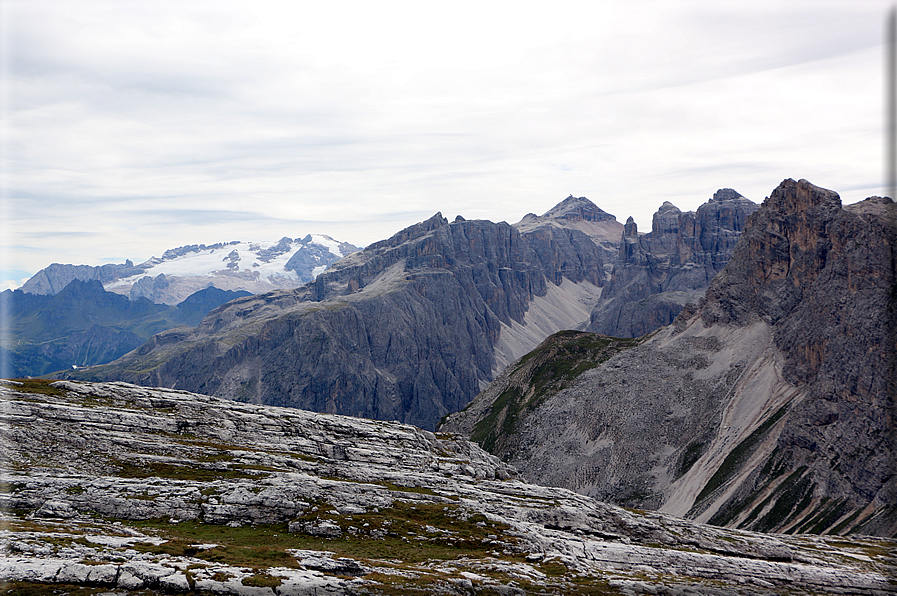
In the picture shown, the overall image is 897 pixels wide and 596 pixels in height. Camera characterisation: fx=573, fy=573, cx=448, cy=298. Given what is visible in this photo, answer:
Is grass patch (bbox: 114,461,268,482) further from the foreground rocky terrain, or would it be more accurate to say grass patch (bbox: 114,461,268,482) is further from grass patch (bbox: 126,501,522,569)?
grass patch (bbox: 126,501,522,569)

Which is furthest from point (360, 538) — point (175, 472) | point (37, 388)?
point (37, 388)

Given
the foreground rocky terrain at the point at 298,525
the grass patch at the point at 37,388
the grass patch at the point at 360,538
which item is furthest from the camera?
the grass patch at the point at 37,388

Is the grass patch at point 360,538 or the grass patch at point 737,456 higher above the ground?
the grass patch at point 360,538

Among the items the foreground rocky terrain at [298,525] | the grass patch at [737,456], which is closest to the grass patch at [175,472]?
the foreground rocky terrain at [298,525]

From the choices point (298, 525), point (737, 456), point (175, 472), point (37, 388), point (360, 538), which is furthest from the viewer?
point (737, 456)

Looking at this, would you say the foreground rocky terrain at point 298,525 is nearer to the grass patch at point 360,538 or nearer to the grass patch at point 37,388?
the grass patch at point 360,538

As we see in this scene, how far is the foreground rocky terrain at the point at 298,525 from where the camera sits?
2032 inches

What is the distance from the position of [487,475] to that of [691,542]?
3692 centimetres

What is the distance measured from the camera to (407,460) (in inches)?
4011

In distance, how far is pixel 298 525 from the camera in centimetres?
6838

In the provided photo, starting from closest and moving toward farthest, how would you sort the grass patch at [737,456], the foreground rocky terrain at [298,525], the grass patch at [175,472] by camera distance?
the foreground rocky terrain at [298,525] → the grass patch at [175,472] → the grass patch at [737,456]

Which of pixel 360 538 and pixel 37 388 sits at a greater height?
pixel 37 388

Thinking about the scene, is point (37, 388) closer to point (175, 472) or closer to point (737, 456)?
point (175, 472)

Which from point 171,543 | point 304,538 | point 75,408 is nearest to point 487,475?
point 304,538
